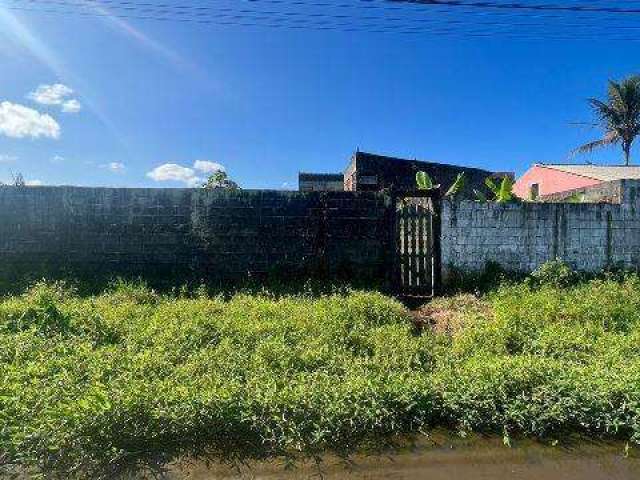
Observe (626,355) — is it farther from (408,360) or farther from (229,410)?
(229,410)

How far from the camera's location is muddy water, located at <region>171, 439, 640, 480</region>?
300 centimetres

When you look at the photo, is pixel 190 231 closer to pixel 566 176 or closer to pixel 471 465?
pixel 471 465

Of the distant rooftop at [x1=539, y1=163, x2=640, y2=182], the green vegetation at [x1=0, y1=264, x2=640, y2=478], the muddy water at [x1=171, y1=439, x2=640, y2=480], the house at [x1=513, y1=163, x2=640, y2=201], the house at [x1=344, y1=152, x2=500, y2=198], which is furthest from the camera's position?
the house at [x1=513, y1=163, x2=640, y2=201]

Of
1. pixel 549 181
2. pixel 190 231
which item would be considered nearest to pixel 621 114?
pixel 549 181

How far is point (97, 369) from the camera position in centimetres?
398

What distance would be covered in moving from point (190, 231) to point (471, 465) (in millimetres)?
5830

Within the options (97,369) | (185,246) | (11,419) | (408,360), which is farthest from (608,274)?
(11,419)

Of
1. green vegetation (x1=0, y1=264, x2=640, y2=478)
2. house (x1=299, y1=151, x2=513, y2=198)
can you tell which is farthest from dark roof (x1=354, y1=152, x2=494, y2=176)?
green vegetation (x1=0, y1=264, x2=640, y2=478)

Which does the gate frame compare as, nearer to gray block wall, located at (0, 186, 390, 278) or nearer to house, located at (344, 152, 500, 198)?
gray block wall, located at (0, 186, 390, 278)

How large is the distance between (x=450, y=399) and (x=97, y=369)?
2843mm

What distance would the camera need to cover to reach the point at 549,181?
2253 cm

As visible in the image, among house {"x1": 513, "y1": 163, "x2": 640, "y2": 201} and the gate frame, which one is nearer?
the gate frame

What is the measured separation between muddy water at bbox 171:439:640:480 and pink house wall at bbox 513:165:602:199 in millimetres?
17025

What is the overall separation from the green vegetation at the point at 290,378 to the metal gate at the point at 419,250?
4.56 ft
